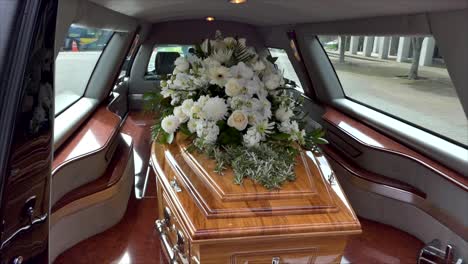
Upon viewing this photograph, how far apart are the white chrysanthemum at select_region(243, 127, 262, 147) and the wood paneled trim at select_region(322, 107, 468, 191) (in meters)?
1.42

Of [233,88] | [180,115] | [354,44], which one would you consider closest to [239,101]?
[233,88]

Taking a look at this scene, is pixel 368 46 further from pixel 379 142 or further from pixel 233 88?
pixel 233 88

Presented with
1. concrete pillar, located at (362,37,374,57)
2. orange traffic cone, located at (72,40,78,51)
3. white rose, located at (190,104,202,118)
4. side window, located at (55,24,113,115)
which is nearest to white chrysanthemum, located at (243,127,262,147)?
white rose, located at (190,104,202,118)

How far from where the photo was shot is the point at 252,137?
1.95 meters

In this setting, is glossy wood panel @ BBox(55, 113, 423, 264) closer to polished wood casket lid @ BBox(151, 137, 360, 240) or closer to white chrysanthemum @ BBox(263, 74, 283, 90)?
polished wood casket lid @ BBox(151, 137, 360, 240)

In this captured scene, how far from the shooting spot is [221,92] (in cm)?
217

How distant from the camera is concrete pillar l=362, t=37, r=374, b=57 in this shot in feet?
12.4

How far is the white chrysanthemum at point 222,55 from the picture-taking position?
2.25m

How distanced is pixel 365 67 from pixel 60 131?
123 inches

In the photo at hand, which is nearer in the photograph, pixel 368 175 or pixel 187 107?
pixel 187 107

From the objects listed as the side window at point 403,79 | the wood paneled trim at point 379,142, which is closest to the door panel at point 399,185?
the wood paneled trim at point 379,142

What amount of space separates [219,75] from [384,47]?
220 centimetres

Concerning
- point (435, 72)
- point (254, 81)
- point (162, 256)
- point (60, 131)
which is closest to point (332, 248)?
point (254, 81)

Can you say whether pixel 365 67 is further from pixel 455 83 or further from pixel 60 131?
pixel 60 131
